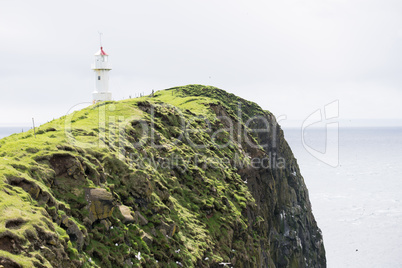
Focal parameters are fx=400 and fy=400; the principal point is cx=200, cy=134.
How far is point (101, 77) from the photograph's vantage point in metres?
53.9

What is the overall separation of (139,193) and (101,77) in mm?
31491

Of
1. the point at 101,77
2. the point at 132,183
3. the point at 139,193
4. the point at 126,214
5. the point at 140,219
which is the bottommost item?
the point at 140,219

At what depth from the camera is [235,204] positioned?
36.6 meters

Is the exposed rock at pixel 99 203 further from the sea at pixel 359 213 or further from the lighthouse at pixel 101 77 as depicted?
the sea at pixel 359 213

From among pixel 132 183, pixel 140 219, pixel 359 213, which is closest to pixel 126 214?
pixel 140 219

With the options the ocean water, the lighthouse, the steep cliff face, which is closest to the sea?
the ocean water

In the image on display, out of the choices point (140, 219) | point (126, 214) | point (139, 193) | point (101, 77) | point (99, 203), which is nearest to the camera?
point (99, 203)

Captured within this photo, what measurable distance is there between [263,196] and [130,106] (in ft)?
63.5

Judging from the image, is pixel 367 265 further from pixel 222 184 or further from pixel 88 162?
pixel 88 162

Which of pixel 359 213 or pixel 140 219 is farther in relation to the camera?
pixel 359 213

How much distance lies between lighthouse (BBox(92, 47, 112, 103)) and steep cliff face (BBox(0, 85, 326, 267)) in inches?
466

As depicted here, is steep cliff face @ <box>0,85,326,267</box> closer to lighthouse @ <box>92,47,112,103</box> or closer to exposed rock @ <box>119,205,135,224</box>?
exposed rock @ <box>119,205,135,224</box>

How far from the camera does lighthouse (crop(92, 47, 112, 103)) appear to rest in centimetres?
5341

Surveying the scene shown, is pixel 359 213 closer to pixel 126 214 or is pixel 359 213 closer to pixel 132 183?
pixel 132 183
